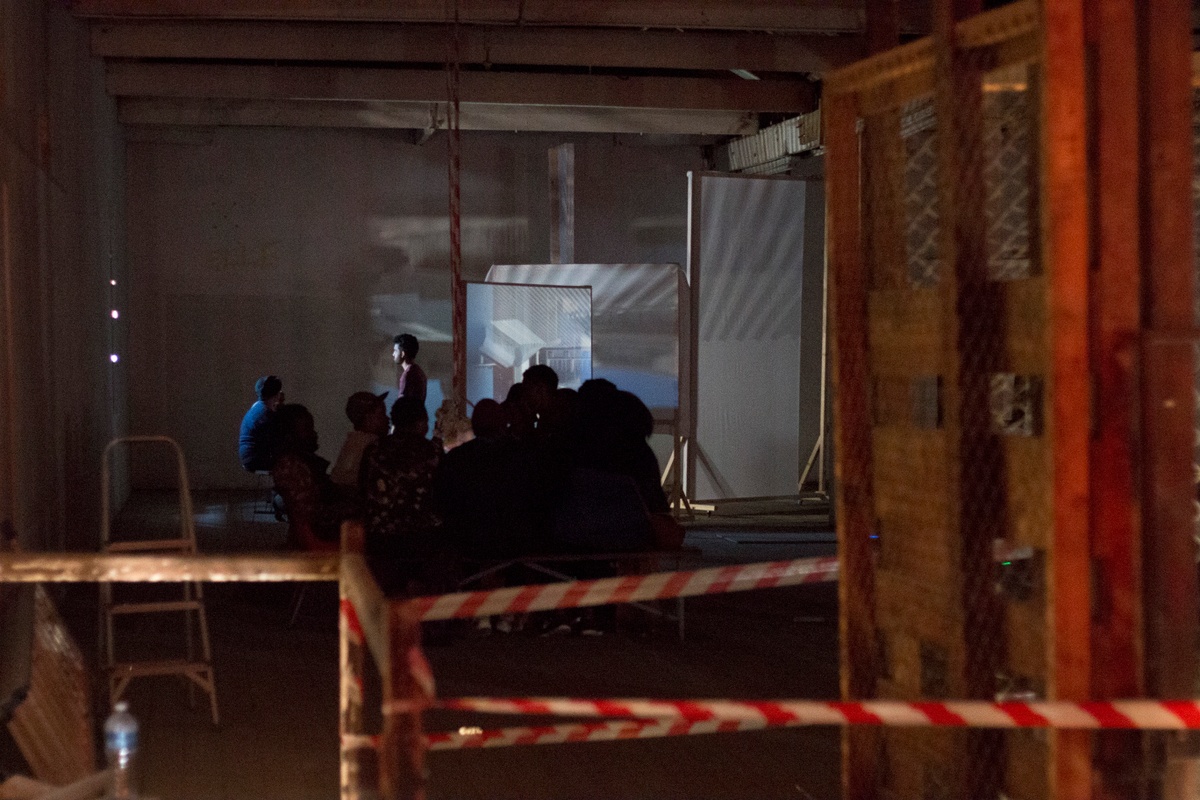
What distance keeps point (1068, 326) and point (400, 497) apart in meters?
4.29

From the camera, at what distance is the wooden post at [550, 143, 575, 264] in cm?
1441

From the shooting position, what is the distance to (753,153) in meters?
14.1

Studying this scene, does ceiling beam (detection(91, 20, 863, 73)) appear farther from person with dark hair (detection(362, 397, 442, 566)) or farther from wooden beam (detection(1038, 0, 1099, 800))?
wooden beam (detection(1038, 0, 1099, 800))

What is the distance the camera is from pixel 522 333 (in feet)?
35.3

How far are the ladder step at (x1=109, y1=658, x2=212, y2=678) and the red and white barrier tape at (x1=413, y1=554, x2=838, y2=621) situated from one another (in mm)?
1757

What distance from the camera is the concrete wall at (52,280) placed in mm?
6227

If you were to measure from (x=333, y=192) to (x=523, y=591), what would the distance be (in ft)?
37.4

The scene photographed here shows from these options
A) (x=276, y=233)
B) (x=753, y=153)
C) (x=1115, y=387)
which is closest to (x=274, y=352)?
(x=276, y=233)

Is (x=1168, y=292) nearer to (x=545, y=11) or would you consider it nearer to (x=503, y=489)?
(x=503, y=489)

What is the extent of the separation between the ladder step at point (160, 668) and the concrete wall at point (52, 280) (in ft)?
2.72

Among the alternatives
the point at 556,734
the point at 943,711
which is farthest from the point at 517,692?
the point at 943,711

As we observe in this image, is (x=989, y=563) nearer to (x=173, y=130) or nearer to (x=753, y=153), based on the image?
(x=753, y=153)

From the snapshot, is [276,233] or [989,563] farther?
[276,233]

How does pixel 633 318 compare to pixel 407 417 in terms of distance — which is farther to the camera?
pixel 633 318
